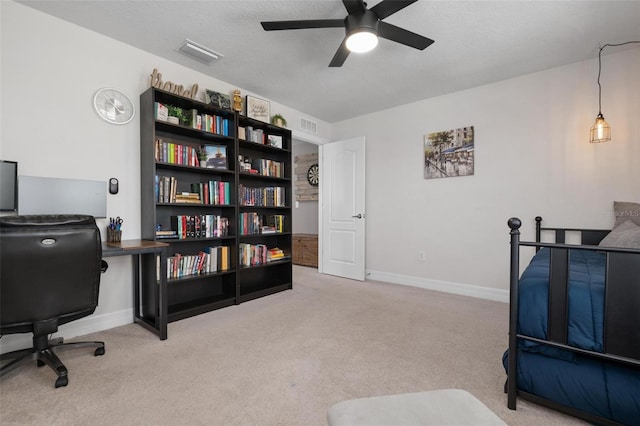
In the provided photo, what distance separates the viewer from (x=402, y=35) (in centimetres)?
198

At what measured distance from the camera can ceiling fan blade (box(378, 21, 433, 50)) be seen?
6.29 ft

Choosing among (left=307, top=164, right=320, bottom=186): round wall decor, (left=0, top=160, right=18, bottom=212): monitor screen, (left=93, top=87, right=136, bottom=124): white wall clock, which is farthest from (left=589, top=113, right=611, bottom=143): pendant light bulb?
(left=0, top=160, right=18, bottom=212): monitor screen

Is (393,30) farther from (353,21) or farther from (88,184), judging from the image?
(88,184)

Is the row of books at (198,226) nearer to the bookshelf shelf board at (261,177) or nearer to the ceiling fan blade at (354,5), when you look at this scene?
the bookshelf shelf board at (261,177)

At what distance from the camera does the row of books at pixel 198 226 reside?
8.82ft

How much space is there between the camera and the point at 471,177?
3459mm

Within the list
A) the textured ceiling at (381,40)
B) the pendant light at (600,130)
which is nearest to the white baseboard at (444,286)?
the pendant light at (600,130)

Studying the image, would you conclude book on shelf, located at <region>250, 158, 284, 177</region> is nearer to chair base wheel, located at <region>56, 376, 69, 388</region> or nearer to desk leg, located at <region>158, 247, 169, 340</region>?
desk leg, located at <region>158, 247, 169, 340</region>

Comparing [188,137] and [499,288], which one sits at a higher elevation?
[188,137]

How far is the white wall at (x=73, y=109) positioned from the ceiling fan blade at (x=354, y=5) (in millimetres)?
1940

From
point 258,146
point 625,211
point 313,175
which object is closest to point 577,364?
point 625,211

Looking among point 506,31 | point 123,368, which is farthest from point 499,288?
point 123,368

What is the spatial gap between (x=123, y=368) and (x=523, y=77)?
443cm

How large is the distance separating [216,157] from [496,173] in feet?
10.3
